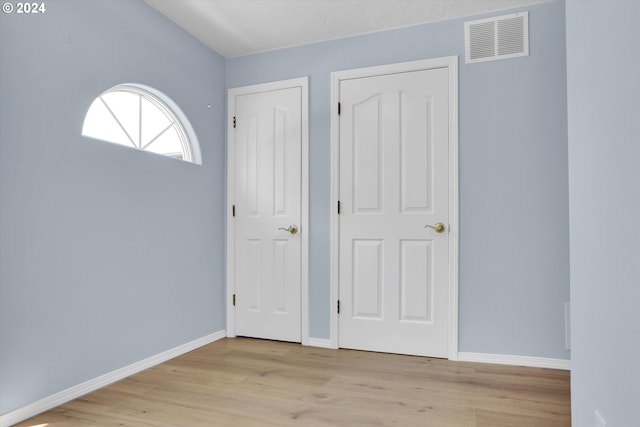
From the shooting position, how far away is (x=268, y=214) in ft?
11.6

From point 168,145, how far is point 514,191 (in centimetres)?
253

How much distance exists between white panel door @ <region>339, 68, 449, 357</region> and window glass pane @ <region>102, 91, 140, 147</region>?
150cm

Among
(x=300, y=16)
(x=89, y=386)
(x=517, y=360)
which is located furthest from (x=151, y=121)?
(x=517, y=360)

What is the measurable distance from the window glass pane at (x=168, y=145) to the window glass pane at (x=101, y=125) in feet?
0.97

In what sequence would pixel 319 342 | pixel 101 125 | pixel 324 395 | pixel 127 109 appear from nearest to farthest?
1. pixel 324 395
2. pixel 101 125
3. pixel 127 109
4. pixel 319 342

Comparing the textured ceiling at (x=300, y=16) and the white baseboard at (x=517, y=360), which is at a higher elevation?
the textured ceiling at (x=300, y=16)

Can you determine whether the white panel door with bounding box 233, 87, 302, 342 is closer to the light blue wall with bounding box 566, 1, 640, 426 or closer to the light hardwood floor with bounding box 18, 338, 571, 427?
the light hardwood floor with bounding box 18, 338, 571, 427

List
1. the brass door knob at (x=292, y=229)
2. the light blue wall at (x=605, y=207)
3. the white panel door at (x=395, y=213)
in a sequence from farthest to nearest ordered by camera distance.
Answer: the brass door knob at (x=292, y=229) → the white panel door at (x=395, y=213) → the light blue wall at (x=605, y=207)

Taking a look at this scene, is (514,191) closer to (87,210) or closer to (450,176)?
(450,176)

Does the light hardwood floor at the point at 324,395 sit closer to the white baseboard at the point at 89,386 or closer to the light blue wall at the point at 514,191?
the white baseboard at the point at 89,386

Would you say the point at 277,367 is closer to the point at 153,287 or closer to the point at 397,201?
the point at 153,287

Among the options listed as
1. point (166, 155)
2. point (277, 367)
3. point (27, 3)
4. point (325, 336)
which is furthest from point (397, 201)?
point (27, 3)

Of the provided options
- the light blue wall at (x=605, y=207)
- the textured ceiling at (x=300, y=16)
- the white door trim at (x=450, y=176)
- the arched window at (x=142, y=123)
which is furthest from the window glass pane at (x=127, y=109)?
the light blue wall at (x=605, y=207)

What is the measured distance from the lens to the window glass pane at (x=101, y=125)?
250cm
